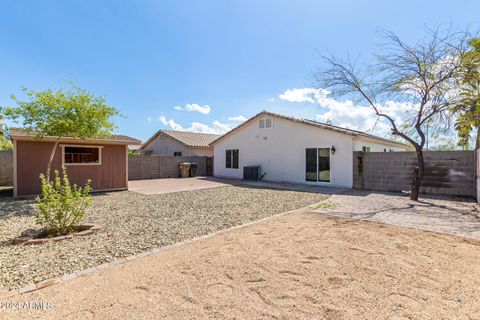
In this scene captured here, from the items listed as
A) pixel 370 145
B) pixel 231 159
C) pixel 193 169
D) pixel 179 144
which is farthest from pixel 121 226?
pixel 179 144

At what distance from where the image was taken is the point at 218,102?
17.8 meters

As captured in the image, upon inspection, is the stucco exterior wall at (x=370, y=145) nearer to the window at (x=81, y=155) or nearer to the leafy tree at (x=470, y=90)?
the leafy tree at (x=470, y=90)

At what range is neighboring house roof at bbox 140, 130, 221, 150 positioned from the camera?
23.3 metres

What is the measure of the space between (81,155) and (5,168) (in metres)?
6.20

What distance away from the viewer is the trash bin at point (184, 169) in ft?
62.5

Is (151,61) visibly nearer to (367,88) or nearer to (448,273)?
(367,88)

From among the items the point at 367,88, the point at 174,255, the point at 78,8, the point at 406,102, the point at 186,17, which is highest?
the point at 186,17

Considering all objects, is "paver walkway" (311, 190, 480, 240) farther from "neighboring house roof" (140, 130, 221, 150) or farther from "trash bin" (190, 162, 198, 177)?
"neighboring house roof" (140, 130, 221, 150)

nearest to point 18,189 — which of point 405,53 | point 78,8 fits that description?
point 78,8

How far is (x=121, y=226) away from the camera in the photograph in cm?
553

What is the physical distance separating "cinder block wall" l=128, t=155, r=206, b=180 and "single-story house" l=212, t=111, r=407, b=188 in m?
3.59

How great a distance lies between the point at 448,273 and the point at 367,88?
331 inches

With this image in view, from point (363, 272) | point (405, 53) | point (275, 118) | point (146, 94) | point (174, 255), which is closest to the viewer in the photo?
point (363, 272)

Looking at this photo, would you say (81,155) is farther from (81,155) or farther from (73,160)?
(73,160)
